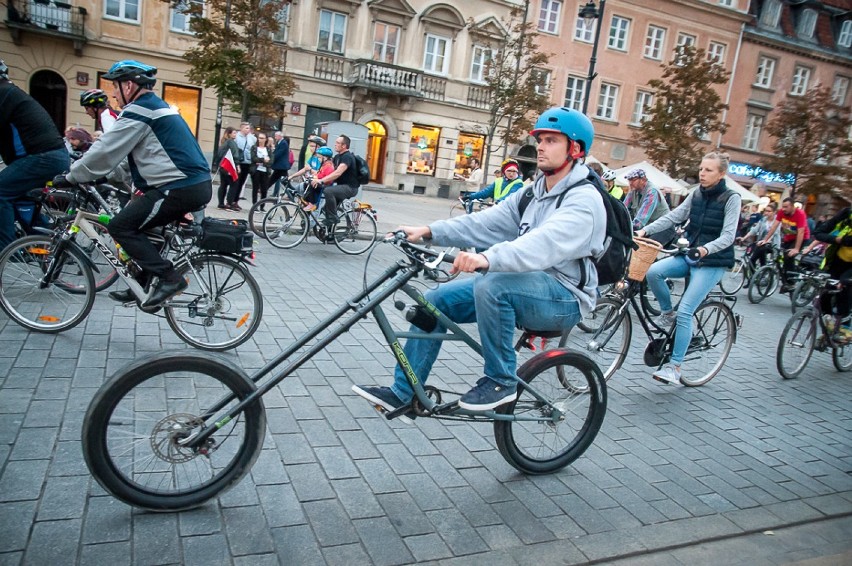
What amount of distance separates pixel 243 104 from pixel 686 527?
15.4m

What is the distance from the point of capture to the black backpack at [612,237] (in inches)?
135

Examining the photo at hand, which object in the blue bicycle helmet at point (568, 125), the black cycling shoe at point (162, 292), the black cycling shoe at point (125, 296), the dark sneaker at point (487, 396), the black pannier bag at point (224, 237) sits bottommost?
the black cycling shoe at point (125, 296)

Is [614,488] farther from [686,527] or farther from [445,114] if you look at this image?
[445,114]

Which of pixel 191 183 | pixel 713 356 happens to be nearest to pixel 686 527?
pixel 713 356

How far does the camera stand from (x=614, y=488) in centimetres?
360

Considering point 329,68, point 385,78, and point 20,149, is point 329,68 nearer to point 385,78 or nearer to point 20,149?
point 385,78

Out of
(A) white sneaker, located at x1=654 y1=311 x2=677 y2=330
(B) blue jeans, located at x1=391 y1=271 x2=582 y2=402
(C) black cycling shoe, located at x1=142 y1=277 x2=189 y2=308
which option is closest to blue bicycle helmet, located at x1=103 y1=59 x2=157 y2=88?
(C) black cycling shoe, located at x1=142 y1=277 x2=189 y2=308

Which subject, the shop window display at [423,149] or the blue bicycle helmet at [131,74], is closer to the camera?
the blue bicycle helmet at [131,74]

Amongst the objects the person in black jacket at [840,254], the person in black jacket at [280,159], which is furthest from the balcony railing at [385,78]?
the person in black jacket at [840,254]

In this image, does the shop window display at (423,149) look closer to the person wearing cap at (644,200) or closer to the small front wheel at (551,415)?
the person wearing cap at (644,200)

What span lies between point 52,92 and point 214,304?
24660 millimetres

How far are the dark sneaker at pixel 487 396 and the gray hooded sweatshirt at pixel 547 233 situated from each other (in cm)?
64

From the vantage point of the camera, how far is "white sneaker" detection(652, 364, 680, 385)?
552 centimetres

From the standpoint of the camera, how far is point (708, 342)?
581 centimetres
